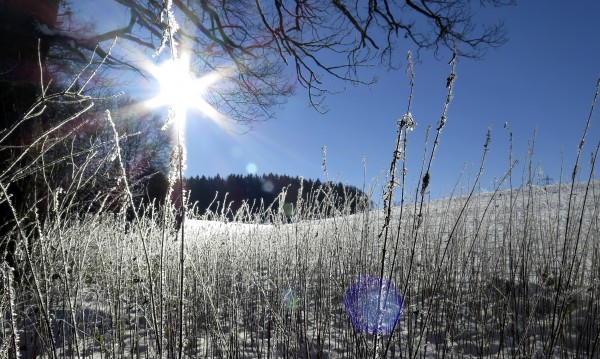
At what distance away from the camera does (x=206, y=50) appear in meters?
4.98

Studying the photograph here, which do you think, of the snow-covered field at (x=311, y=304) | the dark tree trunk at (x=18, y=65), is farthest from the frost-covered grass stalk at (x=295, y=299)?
the dark tree trunk at (x=18, y=65)

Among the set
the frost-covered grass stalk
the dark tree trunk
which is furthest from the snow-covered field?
the dark tree trunk

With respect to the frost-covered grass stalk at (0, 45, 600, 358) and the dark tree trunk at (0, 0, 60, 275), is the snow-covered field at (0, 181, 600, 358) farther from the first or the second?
the dark tree trunk at (0, 0, 60, 275)

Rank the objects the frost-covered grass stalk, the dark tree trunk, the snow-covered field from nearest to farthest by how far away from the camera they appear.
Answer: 1. the frost-covered grass stalk
2. the snow-covered field
3. the dark tree trunk

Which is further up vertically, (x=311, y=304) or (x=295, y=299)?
(x=295, y=299)

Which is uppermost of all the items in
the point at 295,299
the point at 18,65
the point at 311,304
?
the point at 18,65

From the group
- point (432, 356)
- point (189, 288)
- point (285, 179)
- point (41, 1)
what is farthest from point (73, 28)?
point (285, 179)

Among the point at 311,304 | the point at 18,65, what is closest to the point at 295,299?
the point at 311,304

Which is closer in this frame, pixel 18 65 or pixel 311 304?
pixel 311 304

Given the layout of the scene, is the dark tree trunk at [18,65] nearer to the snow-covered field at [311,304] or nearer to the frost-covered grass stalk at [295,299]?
the frost-covered grass stalk at [295,299]

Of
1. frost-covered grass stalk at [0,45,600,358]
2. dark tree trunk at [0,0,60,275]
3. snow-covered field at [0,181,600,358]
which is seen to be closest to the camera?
frost-covered grass stalk at [0,45,600,358]

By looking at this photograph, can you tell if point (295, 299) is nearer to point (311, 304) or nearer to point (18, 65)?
point (311, 304)

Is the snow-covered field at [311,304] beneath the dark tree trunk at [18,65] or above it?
beneath

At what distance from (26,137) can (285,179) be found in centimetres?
Answer: 2994
